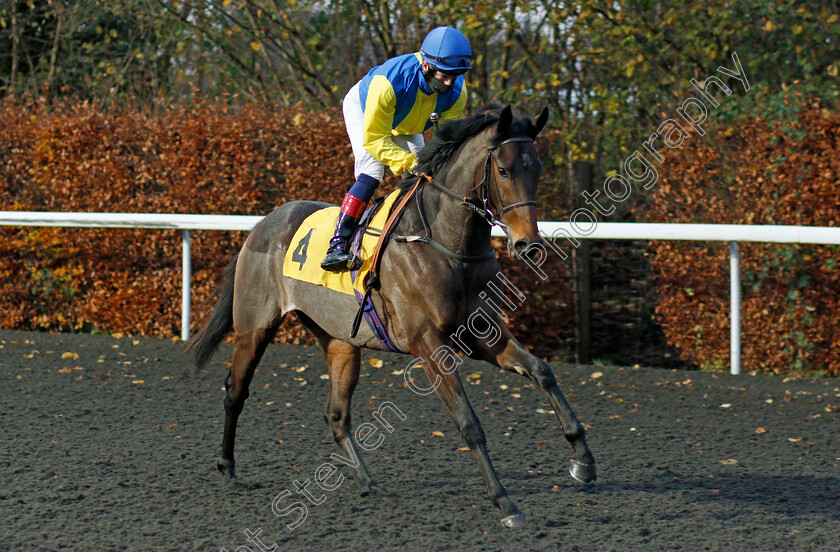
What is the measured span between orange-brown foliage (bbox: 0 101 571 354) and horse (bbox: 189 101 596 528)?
376cm

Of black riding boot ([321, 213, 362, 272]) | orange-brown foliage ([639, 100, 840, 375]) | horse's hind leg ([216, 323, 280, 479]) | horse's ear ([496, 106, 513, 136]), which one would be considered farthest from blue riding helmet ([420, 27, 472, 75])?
orange-brown foliage ([639, 100, 840, 375])

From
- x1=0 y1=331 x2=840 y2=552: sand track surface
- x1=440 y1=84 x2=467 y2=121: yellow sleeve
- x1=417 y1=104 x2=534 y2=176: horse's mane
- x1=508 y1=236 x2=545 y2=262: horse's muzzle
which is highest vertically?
x1=440 y1=84 x2=467 y2=121: yellow sleeve

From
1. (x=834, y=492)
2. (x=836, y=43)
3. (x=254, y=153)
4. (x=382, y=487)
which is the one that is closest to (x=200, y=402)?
(x=382, y=487)

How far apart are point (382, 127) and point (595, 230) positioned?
3.47 metres

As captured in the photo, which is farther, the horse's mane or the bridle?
the horse's mane

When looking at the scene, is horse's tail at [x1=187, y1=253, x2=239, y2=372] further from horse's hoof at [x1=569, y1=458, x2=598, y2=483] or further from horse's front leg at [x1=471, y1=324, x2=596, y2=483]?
horse's hoof at [x1=569, y1=458, x2=598, y2=483]

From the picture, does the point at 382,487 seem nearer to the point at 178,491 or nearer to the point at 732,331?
the point at 178,491

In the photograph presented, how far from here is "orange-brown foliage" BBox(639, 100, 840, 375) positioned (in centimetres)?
697

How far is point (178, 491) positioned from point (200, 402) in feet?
6.75

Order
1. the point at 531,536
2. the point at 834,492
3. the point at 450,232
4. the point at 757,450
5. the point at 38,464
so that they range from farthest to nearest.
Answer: the point at 757,450 < the point at 38,464 < the point at 834,492 < the point at 450,232 < the point at 531,536

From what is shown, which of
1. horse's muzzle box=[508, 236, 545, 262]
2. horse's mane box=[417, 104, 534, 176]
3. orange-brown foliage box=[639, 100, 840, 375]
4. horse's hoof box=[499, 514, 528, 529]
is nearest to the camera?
horse's muzzle box=[508, 236, 545, 262]

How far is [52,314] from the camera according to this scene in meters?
9.79

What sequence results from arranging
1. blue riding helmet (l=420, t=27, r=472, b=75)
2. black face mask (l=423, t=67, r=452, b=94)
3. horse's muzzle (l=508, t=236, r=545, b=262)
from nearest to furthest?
horse's muzzle (l=508, t=236, r=545, b=262) < blue riding helmet (l=420, t=27, r=472, b=75) < black face mask (l=423, t=67, r=452, b=94)

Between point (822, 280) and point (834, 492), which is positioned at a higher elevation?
point (822, 280)
